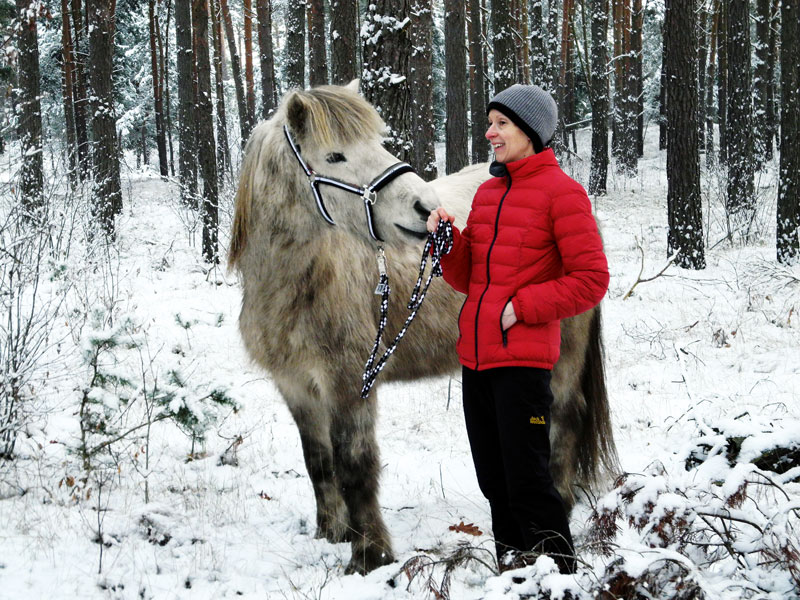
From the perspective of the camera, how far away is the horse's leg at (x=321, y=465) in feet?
11.5

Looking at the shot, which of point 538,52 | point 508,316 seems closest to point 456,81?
point 538,52

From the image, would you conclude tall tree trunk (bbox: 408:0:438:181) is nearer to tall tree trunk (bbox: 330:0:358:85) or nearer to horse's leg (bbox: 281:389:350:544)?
tall tree trunk (bbox: 330:0:358:85)

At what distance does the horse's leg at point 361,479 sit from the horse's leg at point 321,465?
214 mm

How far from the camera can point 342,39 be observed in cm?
755

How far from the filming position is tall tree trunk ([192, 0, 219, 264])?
36.6ft

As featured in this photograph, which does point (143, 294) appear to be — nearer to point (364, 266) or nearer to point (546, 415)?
point (364, 266)

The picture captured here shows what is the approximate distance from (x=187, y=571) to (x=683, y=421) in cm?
357

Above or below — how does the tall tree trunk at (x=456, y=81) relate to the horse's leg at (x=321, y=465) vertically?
above

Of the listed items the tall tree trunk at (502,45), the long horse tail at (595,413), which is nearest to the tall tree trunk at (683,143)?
the tall tree trunk at (502,45)

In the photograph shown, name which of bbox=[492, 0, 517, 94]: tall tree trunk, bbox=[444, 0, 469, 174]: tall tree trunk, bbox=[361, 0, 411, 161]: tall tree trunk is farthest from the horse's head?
bbox=[492, 0, 517, 94]: tall tree trunk

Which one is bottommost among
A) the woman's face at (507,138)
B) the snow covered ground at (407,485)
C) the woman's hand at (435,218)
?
the snow covered ground at (407,485)

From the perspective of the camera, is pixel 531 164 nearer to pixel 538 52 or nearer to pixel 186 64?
pixel 186 64

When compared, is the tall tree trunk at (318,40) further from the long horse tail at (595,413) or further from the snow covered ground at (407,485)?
the long horse tail at (595,413)

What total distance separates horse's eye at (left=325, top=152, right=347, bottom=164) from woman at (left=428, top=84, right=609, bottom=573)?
0.63m
